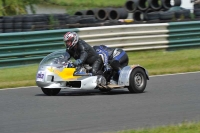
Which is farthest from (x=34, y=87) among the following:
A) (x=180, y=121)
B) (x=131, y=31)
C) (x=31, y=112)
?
(x=131, y=31)

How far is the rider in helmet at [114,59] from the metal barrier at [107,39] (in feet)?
15.9

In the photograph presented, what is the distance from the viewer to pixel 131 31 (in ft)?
59.4

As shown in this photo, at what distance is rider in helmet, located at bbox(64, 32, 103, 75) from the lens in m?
10.7

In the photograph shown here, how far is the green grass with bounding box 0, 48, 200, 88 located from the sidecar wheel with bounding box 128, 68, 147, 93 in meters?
2.88

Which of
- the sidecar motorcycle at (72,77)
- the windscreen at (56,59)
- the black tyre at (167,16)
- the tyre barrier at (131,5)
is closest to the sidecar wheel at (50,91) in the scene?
the sidecar motorcycle at (72,77)

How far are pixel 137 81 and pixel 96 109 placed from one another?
2.21 metres

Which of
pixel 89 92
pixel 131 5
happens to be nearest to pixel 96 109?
pixel 89 92

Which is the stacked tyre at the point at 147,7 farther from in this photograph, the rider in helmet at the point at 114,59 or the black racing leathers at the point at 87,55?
the black racing leathers at the point at 87,55

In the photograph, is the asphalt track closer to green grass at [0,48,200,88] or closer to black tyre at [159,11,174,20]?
green grass at [0,48,200,88]

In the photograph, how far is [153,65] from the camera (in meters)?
16.2

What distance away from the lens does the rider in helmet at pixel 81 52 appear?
1074cm

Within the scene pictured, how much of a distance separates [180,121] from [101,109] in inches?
61.1

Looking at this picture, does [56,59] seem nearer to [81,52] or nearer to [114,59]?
[81,52]

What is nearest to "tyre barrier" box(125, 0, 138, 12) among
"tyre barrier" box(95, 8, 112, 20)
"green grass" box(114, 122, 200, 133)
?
"tyre barrier" box(95, 8, 112, 20)
